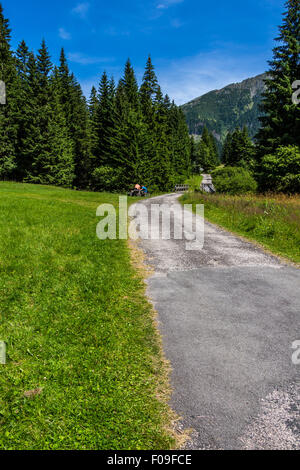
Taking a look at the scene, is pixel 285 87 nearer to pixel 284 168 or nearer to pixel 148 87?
pixel 284 168

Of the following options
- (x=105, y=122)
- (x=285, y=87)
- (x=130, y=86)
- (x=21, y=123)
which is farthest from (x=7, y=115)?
(x=285, y=87)

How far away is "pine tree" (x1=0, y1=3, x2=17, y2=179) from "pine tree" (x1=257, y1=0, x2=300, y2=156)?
3501 centimetres

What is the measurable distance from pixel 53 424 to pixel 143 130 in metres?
36.7

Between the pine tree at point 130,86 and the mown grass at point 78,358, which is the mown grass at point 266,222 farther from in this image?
A: the pine tree at point 130,86

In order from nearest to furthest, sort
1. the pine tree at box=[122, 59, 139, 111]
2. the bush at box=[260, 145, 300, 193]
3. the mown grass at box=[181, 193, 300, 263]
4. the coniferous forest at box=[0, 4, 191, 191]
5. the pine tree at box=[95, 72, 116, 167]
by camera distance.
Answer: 1. the mown grass at box=[181, 193, 300, 263]
2. the bush at box=[260, 145, 300, 193]
3. the coniferous forest at box=[0, 4, 191, 191]
4. the pine tree at box=[95, 72, 116, 167]
5. the pine tree at box=[122, 59, 139, 111]

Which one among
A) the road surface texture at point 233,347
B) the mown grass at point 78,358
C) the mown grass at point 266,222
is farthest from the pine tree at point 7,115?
the road surface texture at point 233,347

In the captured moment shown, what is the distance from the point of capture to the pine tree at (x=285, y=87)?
2250 cm

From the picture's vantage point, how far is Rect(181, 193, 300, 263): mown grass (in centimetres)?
956

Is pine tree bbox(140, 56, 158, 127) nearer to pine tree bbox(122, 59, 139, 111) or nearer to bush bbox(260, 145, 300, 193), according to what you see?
pine tree bbox(122, 59, 139, 111)

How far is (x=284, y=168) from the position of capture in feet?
73.1

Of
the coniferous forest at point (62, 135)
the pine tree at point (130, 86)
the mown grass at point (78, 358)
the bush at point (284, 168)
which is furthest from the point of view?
the pine tree at point (130, 86)

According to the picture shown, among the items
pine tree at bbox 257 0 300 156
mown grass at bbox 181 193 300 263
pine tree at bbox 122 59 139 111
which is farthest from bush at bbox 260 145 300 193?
pine tree at bbox 122 59 139 111

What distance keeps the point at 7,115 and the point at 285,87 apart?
3785cm

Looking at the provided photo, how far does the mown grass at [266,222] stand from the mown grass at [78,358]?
5837 mm
